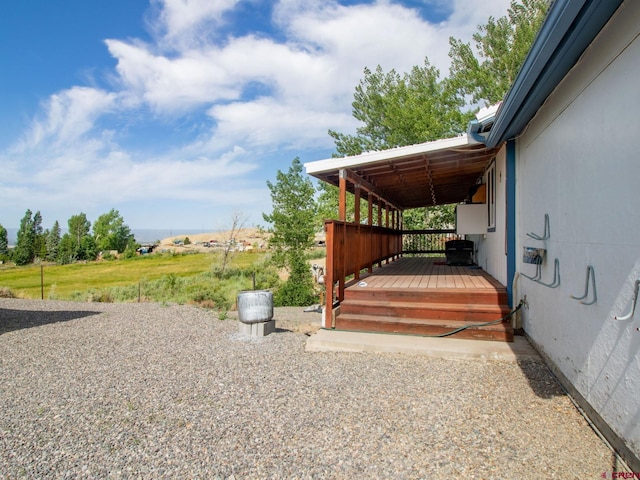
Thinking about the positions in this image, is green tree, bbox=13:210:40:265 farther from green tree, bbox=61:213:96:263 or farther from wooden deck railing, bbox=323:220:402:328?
wooden deck railing, bbox=323:220:402:328

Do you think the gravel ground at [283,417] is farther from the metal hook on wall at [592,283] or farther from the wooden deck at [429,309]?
the metal hook on wall at [592,283]

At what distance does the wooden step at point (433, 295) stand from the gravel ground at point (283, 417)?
3.84 ft

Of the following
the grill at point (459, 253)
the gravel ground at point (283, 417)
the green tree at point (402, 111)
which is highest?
the green tree at point (402, 111)

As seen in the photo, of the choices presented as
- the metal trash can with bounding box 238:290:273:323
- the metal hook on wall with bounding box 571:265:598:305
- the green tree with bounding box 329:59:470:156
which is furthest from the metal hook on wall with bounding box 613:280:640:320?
the green tree with bounding box 329:59:470:156

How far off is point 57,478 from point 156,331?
171 inches

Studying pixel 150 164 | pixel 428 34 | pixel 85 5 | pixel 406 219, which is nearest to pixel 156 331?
Result: pixel 85 5

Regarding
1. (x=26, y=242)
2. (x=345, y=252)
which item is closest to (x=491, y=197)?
(x=345, y=252)

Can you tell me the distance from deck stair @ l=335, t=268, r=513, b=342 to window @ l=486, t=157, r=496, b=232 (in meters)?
1.60

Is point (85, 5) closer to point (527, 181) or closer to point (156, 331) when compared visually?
point (156, 331)

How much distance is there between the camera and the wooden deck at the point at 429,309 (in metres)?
4.80

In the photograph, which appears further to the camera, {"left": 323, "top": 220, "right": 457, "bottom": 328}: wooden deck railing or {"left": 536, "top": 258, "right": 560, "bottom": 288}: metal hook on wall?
{"left": 323, "top": 220, "right": 457, "bottom": 328}: wooden deck railing

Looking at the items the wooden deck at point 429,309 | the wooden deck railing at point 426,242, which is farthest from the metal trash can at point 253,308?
the wooden deck railing at point 426,242

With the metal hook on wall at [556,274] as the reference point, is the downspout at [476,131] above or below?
above

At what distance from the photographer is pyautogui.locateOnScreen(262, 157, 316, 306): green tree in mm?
17859
